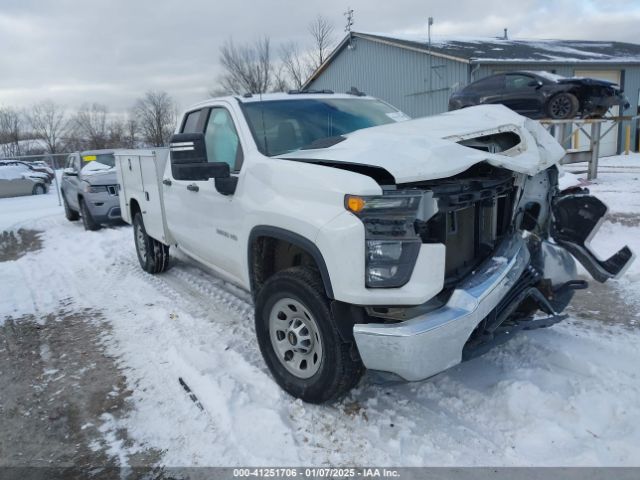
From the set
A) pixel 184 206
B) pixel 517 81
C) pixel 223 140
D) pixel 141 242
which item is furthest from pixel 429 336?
pixel 517 81

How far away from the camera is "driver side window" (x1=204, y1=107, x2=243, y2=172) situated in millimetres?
3834

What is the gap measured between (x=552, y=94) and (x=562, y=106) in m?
0.40

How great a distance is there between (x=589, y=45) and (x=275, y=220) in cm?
2924

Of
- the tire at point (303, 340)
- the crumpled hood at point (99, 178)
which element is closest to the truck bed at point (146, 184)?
the tire at point (303, 340)

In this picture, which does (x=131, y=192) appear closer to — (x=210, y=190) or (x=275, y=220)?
(x=210, y=190)

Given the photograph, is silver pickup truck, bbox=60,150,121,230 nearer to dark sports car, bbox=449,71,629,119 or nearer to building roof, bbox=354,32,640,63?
dark sports car, bbox=449,71,629,119

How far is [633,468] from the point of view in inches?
96.6

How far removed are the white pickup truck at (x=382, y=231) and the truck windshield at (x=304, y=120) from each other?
0.02 m

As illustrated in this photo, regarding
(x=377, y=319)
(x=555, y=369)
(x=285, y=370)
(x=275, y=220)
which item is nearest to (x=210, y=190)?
(x=275, y=220)

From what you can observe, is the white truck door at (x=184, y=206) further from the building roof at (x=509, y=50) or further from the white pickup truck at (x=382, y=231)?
the building roof at (x=509, y=50)

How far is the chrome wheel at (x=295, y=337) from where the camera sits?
3.04 metres

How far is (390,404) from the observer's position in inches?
124

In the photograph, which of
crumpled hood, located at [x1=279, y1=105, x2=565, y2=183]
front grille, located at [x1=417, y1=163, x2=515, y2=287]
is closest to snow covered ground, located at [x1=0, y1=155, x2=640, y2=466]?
front grille, located at [x1=417, y1=163, x2=515, y2=287]

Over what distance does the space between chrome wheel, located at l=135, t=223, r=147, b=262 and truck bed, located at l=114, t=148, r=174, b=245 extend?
35cm
